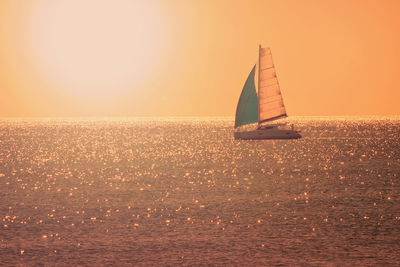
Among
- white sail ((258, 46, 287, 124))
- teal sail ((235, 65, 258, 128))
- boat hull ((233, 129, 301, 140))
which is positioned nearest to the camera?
white sail ((258, 46, 287, 124))

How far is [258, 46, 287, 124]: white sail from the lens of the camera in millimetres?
83062

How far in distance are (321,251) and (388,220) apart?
787 centimetres

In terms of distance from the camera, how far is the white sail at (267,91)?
8306cm

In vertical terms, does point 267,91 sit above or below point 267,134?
above

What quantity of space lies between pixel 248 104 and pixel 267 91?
3.38 m

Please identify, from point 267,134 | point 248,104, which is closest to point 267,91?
point 248,104

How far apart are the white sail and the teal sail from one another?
2.76ft

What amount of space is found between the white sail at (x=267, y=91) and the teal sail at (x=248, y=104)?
84cm

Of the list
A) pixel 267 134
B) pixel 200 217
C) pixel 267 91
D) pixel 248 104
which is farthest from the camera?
pixel 267 134

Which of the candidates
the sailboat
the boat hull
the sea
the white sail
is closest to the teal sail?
the sailboat

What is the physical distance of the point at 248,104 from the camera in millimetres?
84125

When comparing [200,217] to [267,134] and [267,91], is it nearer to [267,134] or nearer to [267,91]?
[267,91]

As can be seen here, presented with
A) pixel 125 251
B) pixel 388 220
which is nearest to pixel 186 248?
pixel 125 251

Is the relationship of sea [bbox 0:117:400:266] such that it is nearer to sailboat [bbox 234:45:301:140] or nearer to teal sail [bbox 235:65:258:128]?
teal sail [bbox 235:65:258:128]
